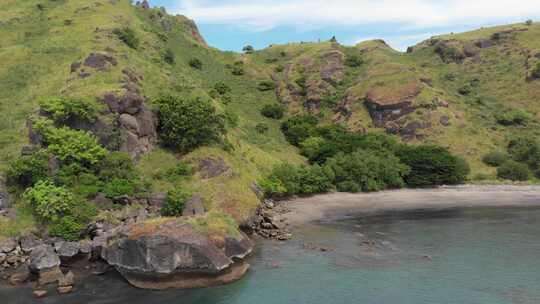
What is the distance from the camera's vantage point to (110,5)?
132875mm

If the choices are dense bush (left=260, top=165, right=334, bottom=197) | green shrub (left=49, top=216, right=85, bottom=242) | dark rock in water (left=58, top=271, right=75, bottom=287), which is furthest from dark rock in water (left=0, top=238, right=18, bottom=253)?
dense bush (left=260, top=165, right=334, bottom=197)

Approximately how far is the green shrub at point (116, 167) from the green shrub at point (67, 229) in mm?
9540

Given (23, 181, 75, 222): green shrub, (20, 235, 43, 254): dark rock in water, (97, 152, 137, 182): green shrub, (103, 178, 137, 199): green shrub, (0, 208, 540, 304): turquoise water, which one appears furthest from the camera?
(97, 152, 137, 182): green shrub

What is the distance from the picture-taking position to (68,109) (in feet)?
216

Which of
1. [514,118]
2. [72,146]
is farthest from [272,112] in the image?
[72,146]

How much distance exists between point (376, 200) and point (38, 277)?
2483 inches

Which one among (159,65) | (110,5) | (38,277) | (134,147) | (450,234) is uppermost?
(110,5)

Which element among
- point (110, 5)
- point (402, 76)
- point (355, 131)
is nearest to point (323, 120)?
point (355, 131)

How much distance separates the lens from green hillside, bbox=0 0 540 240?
72.0 metres

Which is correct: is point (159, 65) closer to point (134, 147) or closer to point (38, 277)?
point (134, 147)

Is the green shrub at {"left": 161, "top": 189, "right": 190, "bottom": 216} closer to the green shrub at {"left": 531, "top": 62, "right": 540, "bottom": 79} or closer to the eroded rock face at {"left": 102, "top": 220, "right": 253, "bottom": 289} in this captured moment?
the eroded rock face at {"left": 102, "top": 220, "right": 253, "bottom": 289}

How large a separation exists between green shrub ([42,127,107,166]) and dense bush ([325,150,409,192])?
5205 cm

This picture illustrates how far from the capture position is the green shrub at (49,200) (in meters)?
54.0

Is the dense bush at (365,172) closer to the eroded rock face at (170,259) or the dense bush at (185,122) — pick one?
the dense bush at (185,122)
